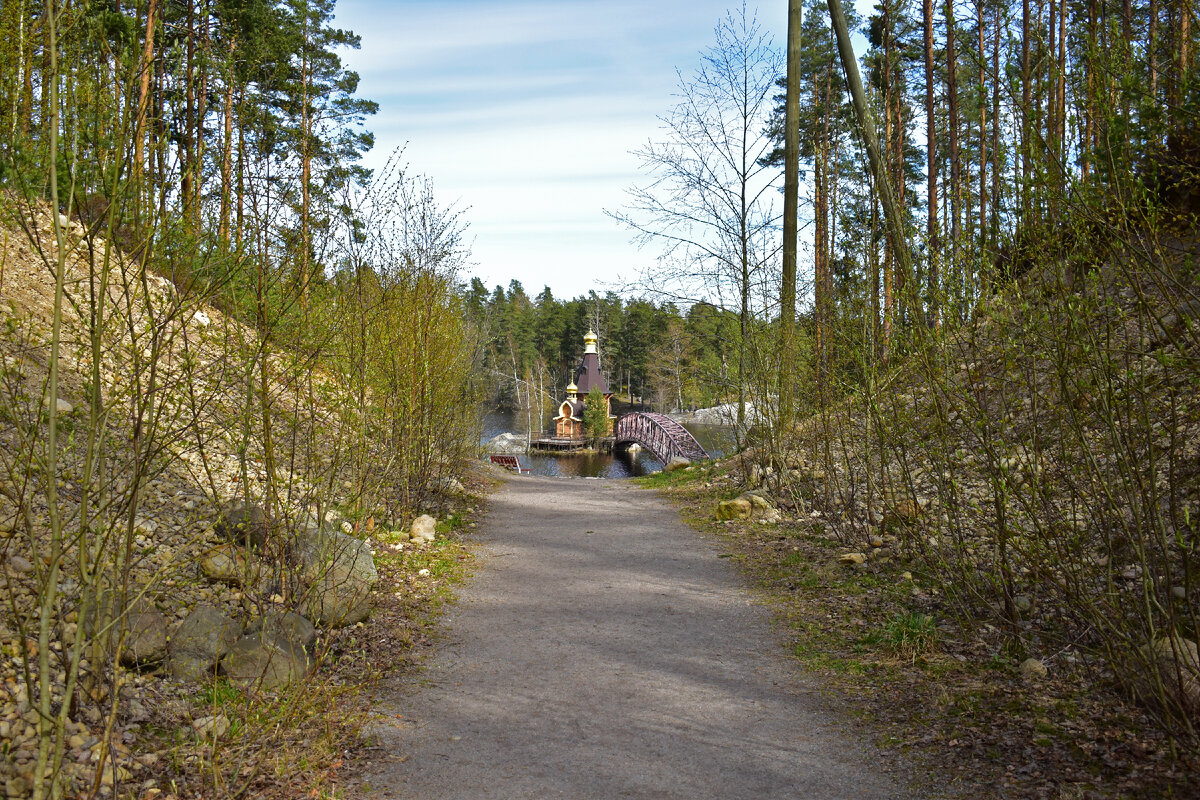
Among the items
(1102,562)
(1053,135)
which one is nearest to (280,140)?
(1053,135)

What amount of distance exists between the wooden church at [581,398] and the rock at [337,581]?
1450 inches

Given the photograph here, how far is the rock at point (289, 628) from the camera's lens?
4.33 meters

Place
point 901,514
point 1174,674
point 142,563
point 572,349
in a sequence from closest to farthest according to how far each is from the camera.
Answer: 1. point 1174,674
2. point 142,563
3. point 901,514
4. point 572,349

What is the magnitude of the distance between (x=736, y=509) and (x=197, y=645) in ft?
21.1

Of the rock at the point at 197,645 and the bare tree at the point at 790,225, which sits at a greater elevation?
the bare tree at the point at 790,225

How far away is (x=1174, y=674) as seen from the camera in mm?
3451

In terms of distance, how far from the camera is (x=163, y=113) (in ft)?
10.2

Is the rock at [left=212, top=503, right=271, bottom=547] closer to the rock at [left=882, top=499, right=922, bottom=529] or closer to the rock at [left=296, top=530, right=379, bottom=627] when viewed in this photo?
the rock at [left=296, top=530, right=379, bottom=627]

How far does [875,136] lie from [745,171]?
418cm

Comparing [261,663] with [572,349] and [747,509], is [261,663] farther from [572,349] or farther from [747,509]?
[572,349]

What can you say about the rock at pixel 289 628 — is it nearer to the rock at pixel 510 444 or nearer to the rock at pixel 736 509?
the rock at pixel 736 509

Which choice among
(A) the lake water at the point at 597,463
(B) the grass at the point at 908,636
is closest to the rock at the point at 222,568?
(B) the grass at the point at 908,636

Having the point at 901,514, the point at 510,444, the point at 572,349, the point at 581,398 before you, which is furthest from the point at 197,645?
the point at 572,349

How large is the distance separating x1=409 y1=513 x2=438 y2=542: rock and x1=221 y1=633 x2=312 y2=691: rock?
370 cm
